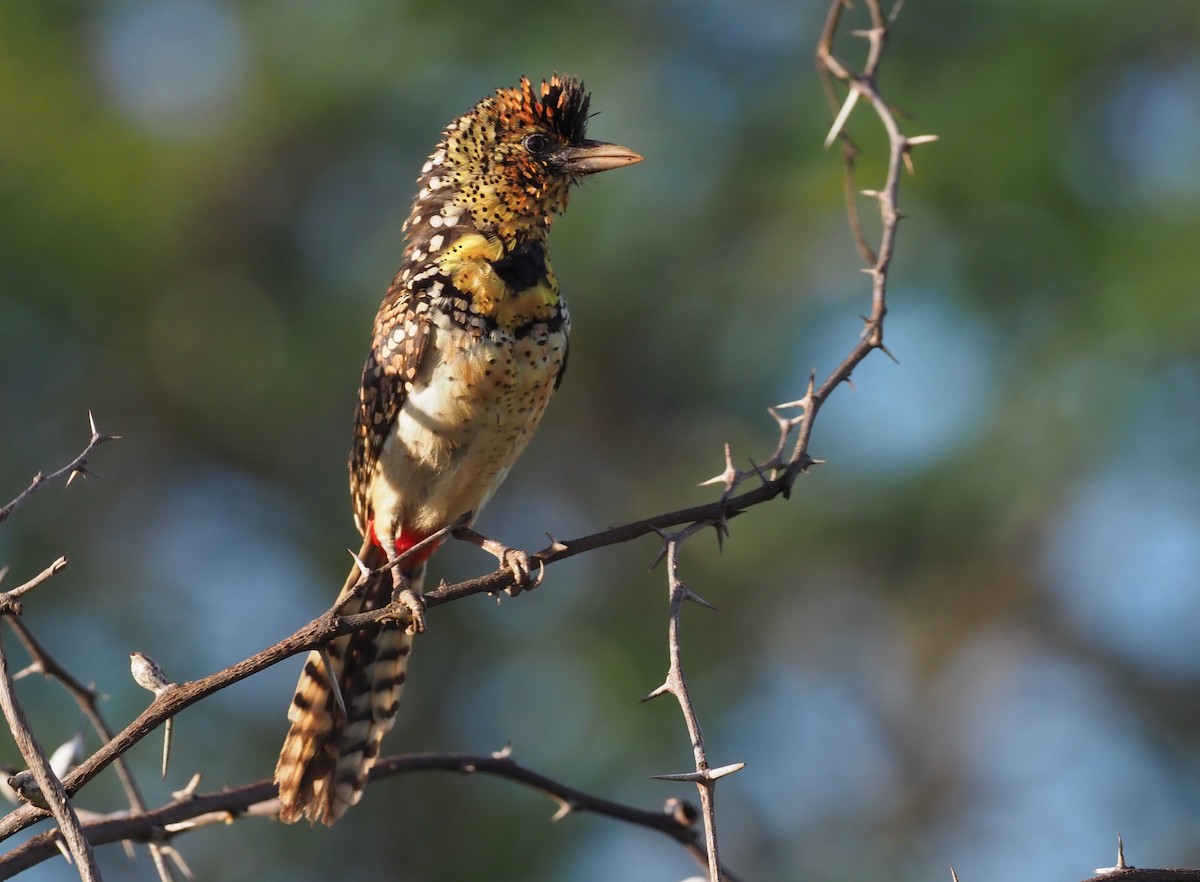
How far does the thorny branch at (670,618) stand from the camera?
5.90 feet

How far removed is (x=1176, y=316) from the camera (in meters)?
7.21

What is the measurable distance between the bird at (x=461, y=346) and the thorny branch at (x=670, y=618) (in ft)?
2.95

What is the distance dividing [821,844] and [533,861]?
1.97 m

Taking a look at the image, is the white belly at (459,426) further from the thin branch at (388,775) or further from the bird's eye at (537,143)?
the thin branch at (388,775)

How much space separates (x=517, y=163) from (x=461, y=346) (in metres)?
0.52

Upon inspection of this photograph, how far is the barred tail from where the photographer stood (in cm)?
309

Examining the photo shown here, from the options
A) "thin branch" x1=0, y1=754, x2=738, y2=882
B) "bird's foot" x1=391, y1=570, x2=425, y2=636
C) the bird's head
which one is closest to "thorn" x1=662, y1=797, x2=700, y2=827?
"thin branch" x1=0, y1=754, x2=738, y2=882

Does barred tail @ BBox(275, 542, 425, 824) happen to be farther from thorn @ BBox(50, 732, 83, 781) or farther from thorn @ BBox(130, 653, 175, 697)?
thorn @ BBox(130, 653, 175, 697)

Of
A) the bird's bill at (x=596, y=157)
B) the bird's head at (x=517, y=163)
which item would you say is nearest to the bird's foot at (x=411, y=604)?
the bird's head at (x=517, y=163)

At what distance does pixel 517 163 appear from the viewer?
364 centimetres

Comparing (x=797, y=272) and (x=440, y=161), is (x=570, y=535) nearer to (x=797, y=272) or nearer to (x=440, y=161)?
(x=797, y=272)

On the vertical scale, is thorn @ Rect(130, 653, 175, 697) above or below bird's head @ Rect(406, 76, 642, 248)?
below

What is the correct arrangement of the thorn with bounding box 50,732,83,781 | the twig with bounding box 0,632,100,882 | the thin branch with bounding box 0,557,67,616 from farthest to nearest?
the thorn with bounding box 50,732,83,781 → the thin branch with bounding box 0,557,67,616 → the twig with bounding box 0,632,100,882

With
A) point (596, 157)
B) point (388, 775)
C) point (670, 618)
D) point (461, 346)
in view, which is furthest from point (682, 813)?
point (596, 157)
